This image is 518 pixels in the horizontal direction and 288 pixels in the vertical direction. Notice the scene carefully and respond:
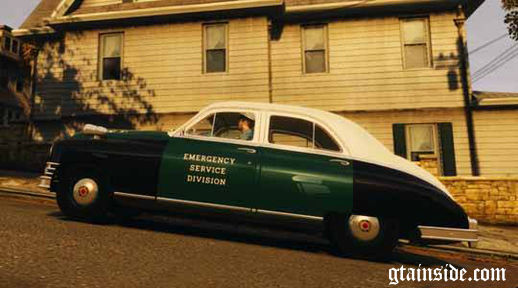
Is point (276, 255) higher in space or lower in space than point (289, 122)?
lower

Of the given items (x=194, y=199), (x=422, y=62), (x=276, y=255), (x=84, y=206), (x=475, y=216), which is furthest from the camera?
(x=422, y=62)

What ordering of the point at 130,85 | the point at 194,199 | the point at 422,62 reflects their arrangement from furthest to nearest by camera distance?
the point at 130,85 → the point at 422,62 → the point at 194,199

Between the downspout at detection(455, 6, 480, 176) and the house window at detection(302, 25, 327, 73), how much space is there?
4.57 m

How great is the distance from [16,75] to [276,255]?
3241cm

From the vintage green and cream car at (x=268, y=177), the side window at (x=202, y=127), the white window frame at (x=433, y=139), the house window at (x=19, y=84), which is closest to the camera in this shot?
the vintage green and cream car at (x=268, y=177)

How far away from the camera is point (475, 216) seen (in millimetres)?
9531

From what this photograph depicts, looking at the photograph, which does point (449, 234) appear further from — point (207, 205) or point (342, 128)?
point (207, 205)

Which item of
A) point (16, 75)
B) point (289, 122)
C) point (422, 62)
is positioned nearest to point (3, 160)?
point (289, 122)

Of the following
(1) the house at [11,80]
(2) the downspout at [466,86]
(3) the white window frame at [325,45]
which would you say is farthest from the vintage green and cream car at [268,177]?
(1) the house at [11,80]

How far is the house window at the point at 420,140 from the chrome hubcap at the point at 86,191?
1012cm

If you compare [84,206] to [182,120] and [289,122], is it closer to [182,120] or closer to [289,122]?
[289,122]

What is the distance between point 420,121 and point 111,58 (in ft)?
38.6

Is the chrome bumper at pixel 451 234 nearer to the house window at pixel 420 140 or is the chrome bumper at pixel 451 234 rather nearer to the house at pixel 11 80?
the house window at pixel 420 140

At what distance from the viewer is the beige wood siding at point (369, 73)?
465 inches
